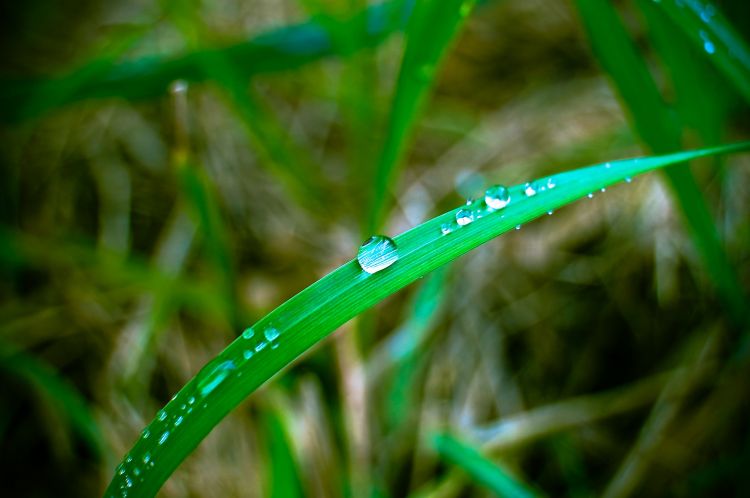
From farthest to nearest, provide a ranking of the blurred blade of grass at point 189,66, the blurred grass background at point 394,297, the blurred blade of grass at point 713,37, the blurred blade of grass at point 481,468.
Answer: the blurred blade of grass at point 189,66 < the blurred grass background at point 394,297 < the blurred blade of grass at point 481,468 < the blurred blade of grass at point 713,37

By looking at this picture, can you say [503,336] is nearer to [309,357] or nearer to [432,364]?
[432,364]

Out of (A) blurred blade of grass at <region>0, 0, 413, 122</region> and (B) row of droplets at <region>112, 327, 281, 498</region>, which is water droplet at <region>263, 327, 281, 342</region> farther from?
(A) blurred blade of grass at <region>0, 0, 413, 122</region>

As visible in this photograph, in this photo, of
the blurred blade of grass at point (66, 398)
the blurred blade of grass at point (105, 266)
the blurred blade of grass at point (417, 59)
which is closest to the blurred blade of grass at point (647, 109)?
the blurred blade of grass at point (417, 59)

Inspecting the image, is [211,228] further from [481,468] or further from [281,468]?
[481,468]

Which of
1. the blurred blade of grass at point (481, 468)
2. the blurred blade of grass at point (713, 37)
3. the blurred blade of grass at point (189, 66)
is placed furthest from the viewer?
the blurred blade of grass at point (189, 66)

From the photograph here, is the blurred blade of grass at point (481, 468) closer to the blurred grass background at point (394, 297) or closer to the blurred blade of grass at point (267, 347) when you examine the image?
the blurred grass background at point (394, 297)

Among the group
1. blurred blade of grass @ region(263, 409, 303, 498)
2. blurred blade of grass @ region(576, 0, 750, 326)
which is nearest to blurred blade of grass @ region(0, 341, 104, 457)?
blurred blade of grass @ region(263, 409, 303, 498)
